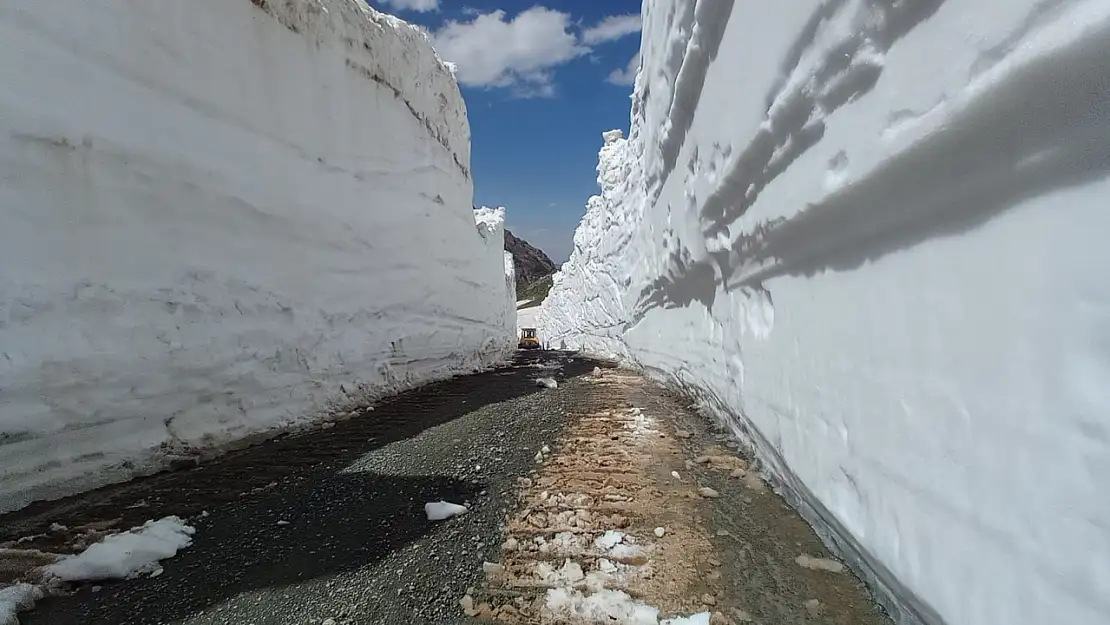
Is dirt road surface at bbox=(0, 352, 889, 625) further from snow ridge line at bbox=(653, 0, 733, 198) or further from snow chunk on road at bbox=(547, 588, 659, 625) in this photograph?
snow ridge line at bbox=(653, 0, 733, 198)

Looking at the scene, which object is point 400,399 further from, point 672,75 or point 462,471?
point 672,75

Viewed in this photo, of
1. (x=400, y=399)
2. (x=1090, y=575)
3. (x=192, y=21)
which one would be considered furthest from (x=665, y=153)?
(x=1090, y=575)

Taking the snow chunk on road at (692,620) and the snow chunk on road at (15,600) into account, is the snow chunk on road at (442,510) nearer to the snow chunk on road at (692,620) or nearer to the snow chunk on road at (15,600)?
the snow chunk on road at (692,620)

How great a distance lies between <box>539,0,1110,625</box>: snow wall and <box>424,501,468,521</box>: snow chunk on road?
4.29 ft

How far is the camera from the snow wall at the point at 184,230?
216 cm

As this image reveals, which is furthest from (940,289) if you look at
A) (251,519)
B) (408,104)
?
(408,104)

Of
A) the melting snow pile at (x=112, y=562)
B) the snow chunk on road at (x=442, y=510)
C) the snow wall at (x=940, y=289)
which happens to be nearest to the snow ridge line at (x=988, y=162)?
the snow wall at (x=940, y=289)

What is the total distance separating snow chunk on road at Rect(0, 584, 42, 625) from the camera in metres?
1.37

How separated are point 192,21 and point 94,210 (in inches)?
54.7

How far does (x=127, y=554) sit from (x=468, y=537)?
1108 millimetres

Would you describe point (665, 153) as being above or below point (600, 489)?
above

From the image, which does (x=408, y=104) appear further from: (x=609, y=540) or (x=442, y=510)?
(x=609, y=540)

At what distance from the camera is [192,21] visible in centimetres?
303

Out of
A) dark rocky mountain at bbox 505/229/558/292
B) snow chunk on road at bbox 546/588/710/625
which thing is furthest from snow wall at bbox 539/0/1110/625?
dark rocky mountain at bbox 505/229/558/292
